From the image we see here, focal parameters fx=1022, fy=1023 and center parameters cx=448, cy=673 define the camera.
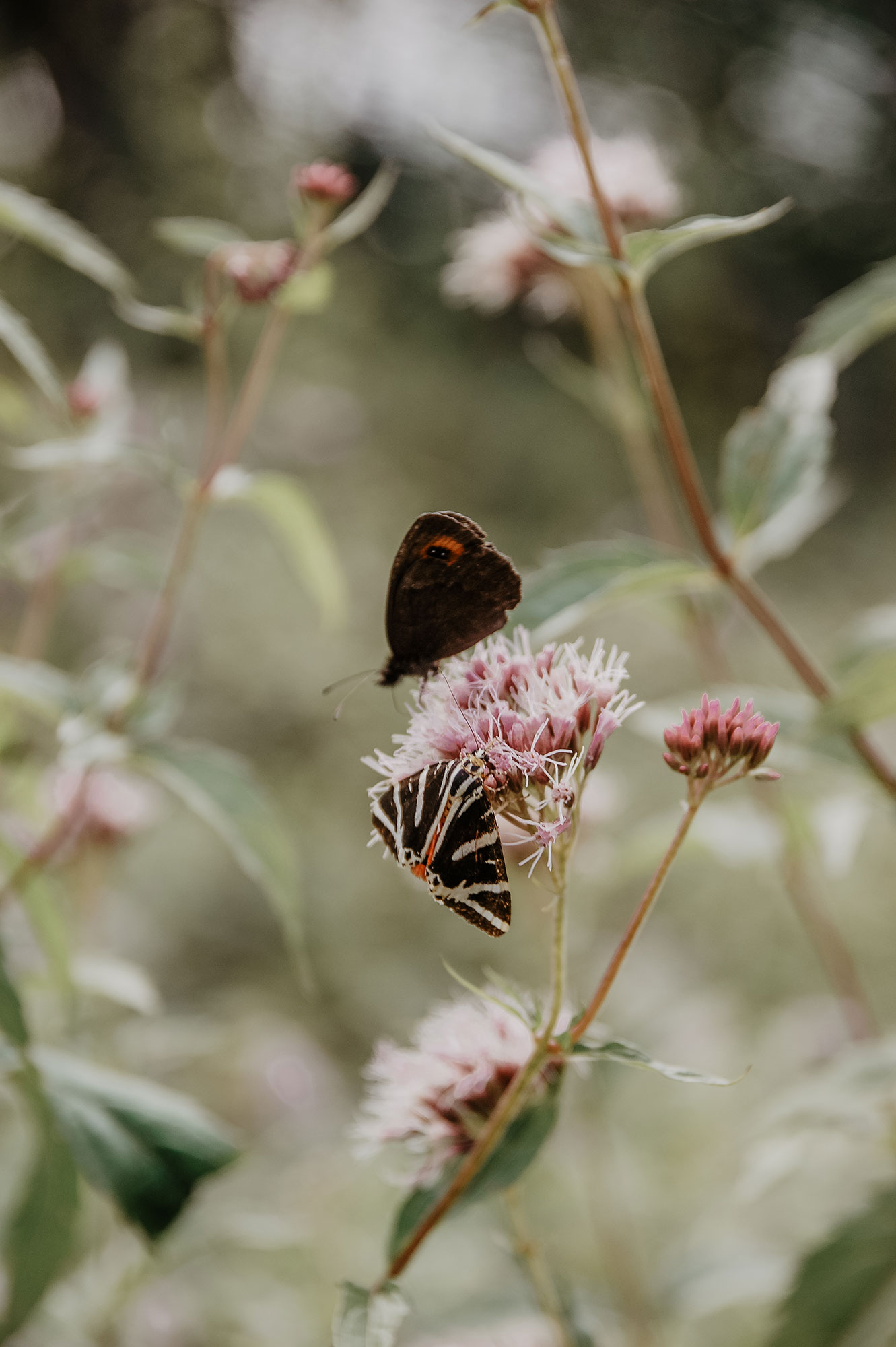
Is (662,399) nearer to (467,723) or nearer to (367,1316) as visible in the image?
(467,723)

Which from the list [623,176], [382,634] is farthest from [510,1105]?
[382,634]

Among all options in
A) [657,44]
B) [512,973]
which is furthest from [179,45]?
[512,973]

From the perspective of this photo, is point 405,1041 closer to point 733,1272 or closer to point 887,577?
point 733,1272

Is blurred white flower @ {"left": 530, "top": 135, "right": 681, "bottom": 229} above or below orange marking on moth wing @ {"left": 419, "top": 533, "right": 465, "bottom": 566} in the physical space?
above

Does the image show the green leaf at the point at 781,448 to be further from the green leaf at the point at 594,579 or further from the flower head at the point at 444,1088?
the flower head at the point at 444,1088

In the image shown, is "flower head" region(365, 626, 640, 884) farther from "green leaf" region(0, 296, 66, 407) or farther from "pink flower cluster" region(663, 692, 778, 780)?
"green leaf" region(0, 296, 66, 407)

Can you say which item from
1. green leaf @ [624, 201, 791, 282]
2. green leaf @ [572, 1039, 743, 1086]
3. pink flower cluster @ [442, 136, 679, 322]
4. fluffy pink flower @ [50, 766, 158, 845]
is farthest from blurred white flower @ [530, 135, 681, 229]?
green leaf @ [572, 1039, 743, 1086]
